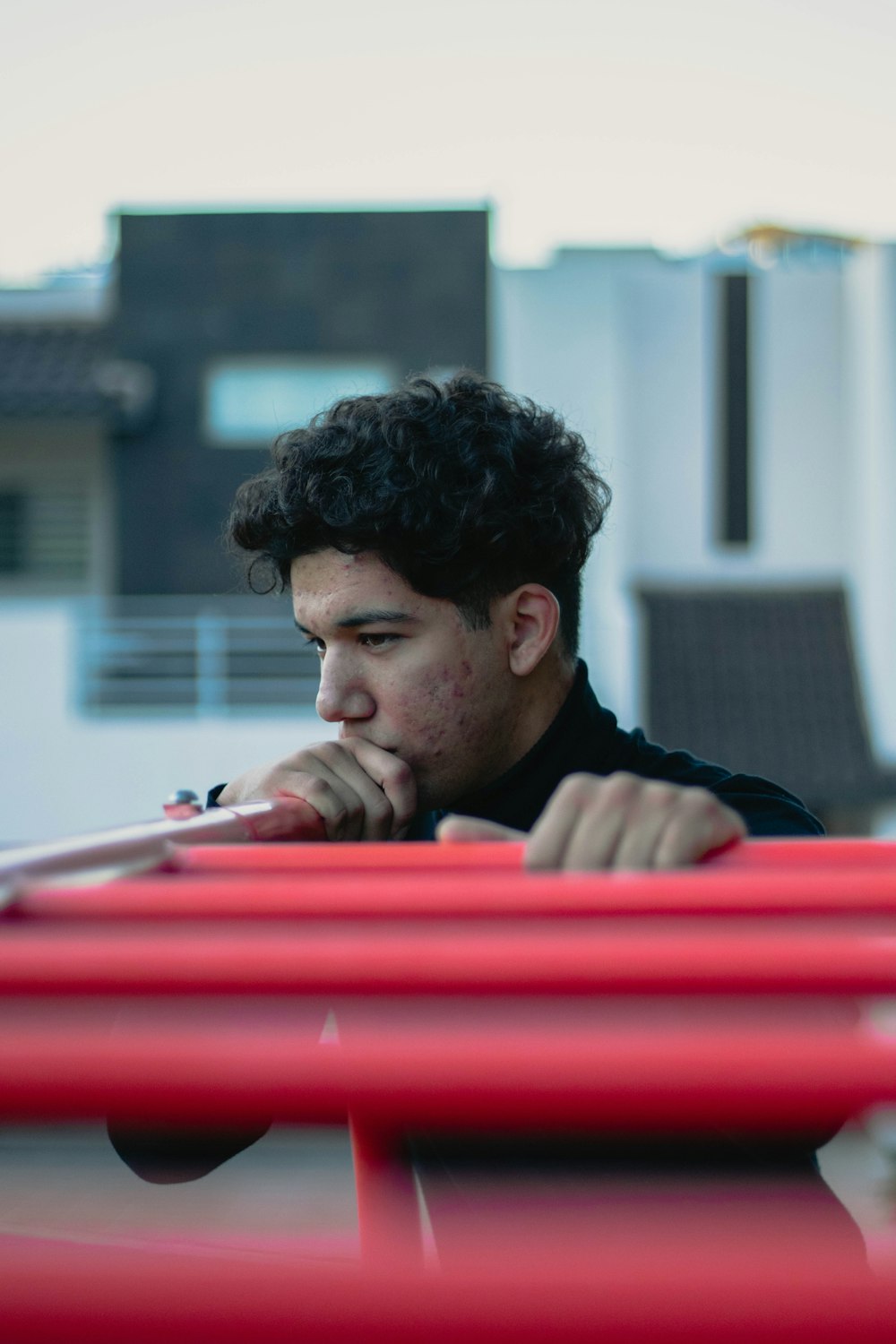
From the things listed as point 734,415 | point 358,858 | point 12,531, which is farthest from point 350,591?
point 734,415

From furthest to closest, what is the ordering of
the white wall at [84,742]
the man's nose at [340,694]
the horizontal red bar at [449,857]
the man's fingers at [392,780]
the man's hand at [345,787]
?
the white wall at [84,742], the man's nose at [340,694], the man's fingers at [392,780], the man's hand at [345,787], the horizontal red bar at [449,857]

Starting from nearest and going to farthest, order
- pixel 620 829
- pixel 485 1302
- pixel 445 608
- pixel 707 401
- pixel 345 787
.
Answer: pixel 485 1302 < pixel 620 829 < pixel 345 787 < pixel 445 608 < pixel 707 401

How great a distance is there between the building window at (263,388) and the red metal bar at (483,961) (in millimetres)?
13681

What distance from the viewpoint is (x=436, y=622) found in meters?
2.07

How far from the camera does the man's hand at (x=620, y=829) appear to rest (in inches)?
31.2

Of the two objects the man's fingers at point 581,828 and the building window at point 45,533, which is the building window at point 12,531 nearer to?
the building window at point 45,533

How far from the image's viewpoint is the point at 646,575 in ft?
47.6

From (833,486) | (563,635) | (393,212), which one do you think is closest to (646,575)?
(833,486)

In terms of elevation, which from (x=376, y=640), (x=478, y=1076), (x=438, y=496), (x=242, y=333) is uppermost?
(x=242, y=333)

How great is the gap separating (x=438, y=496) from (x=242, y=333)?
12.5 meters

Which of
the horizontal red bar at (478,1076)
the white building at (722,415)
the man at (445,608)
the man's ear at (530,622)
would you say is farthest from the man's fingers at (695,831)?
the white building at (722,415)

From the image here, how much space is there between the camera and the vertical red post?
65 centimetres

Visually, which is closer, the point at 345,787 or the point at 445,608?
the point at 345,787

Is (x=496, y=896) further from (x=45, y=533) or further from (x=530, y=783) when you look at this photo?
(x=45, y=533)
